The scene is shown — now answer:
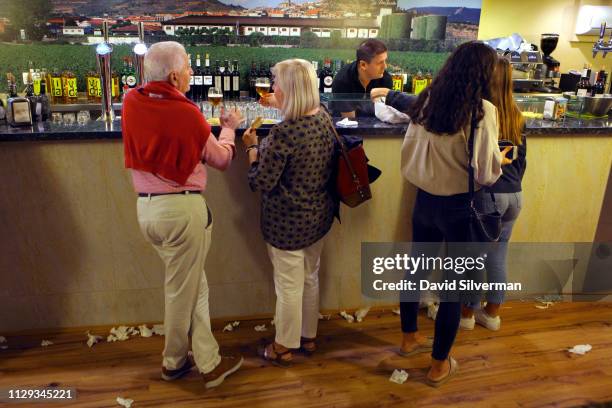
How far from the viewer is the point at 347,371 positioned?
2.86 meters

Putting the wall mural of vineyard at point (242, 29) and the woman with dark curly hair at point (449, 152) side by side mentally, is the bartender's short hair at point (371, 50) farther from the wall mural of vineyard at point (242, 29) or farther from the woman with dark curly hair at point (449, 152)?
the wall mural of vineyard at point (242, 29)

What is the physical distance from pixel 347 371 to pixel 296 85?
1464mm

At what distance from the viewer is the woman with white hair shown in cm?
238

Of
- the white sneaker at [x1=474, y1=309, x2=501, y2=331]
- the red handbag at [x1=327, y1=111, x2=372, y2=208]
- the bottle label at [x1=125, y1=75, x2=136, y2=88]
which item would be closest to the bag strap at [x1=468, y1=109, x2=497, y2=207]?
the red handbag at [x1=327, y1=111, x2=372, y2=208]

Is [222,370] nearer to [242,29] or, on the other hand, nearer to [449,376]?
[449,376]

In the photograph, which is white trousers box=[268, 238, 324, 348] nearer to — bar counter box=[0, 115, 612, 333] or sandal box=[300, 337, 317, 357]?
sandal box=[300, 337, 317, 357]

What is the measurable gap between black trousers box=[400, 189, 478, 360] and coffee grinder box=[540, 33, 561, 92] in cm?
404

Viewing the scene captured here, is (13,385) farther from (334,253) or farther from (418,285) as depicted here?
(418,285)

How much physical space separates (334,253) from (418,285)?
20.9 inches

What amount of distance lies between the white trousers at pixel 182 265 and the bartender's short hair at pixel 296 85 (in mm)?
546

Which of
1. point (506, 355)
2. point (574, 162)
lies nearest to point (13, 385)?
point (506, 355)

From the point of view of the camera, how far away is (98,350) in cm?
299

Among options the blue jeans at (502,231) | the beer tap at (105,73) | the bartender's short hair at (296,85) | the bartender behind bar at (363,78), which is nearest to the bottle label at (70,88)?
the beer tap at (105,73)

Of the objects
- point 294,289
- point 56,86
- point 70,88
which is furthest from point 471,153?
point 56,86
